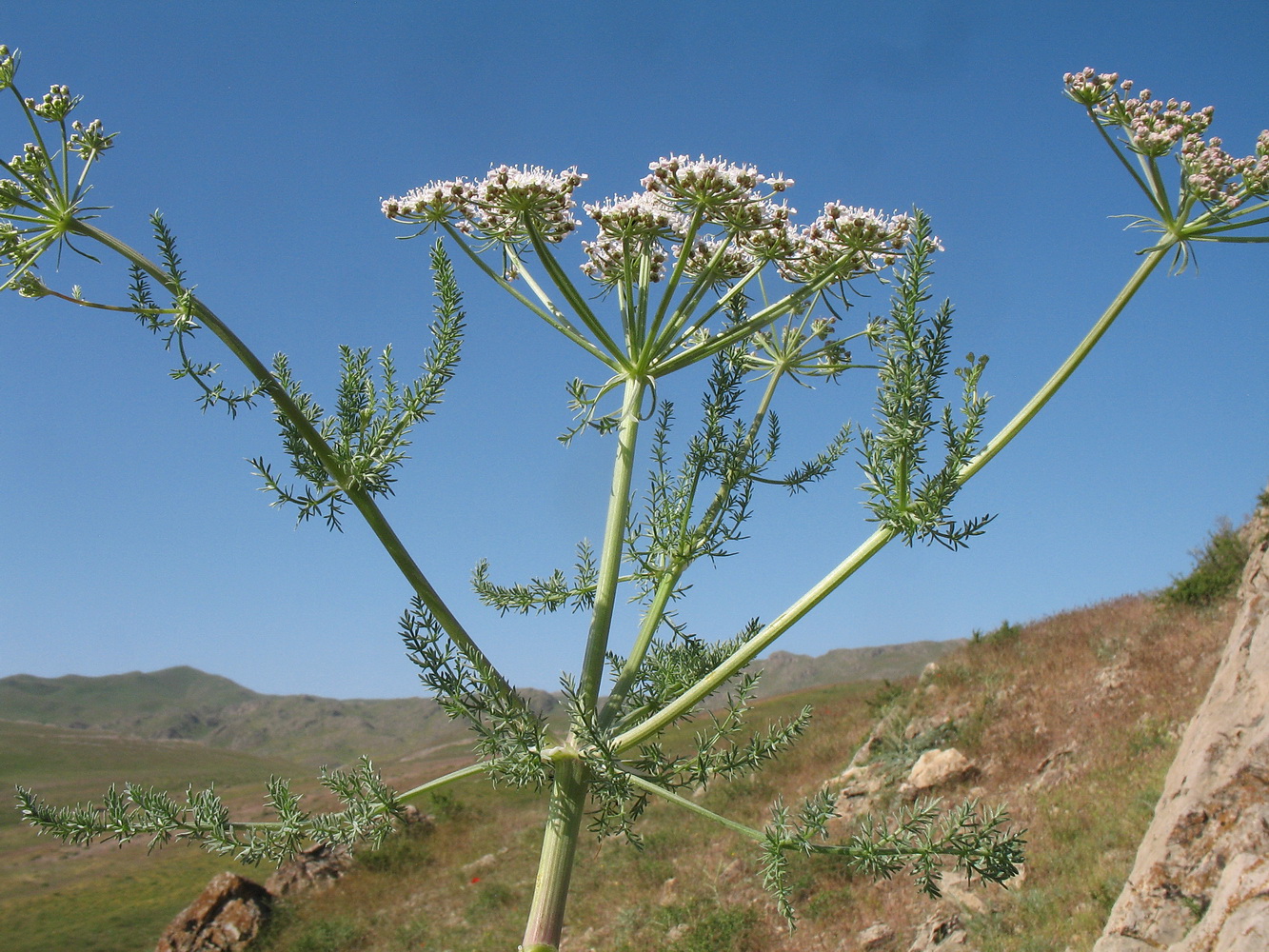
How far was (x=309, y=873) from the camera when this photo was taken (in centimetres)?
2066

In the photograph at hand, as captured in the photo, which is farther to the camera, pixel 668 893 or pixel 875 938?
pixel 668 893

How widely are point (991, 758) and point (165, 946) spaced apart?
18.5 m

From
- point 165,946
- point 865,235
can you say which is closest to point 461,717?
point 865,235

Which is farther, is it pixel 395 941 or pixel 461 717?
pixel 395 941

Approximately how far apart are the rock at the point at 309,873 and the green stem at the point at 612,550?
2053cm

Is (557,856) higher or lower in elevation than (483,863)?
higher

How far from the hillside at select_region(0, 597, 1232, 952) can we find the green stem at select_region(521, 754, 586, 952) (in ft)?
29.1

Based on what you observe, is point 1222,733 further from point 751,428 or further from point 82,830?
point 82,830

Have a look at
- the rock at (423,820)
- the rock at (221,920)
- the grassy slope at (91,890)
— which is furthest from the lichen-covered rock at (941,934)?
the rock at (423,820)

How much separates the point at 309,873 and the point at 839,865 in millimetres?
14096

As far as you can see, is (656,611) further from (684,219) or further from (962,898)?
(962,898)

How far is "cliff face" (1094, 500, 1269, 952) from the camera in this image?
17.7 feet

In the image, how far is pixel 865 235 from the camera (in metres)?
3.29

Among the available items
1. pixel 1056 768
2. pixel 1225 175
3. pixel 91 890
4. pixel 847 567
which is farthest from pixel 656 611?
pixel 91 890
